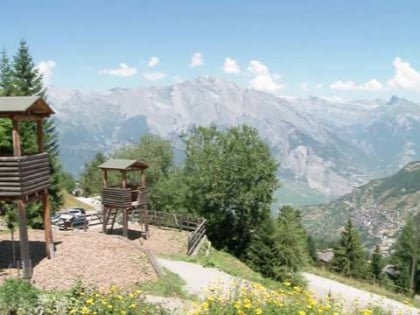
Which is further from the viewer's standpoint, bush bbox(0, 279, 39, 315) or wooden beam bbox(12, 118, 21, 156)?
wooden beam bbox(12, 118, 21, 156)

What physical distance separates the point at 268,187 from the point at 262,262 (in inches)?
295

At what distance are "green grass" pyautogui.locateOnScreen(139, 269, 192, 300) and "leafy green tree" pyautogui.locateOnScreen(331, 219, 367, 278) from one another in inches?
2114

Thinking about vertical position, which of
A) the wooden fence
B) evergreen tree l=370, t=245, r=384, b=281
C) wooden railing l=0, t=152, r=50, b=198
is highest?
wooden railing l=0, t=152, r=50, b=198

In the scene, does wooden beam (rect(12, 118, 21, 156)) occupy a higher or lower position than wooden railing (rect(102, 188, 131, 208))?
higher

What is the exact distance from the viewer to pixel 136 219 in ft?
132

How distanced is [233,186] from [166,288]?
24.1 metres

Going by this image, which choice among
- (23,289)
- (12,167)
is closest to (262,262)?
(12,167)

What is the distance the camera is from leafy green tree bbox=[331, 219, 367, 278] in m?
68.5

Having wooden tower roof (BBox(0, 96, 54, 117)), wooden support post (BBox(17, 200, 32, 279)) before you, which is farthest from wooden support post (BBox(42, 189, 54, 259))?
wooden tower roof (BBox(0, 96, 54, 117))

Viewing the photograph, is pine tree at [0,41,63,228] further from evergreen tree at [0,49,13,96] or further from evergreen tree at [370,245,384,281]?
evergreen tree at [370,245,384,281]

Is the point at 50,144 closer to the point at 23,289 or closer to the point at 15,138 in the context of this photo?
the point at 15,138

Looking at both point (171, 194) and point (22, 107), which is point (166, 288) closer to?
point (22, 107)

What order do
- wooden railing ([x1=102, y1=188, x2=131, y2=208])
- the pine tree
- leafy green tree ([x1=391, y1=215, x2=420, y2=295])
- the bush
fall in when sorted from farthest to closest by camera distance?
leafy green tree ([x1=391, y1=215, x2=420, y2=295]) → the pine tree → wooden railing ([x1=102, y1=188, x2=131, y2=208]) → the bush

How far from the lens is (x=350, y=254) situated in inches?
2741
